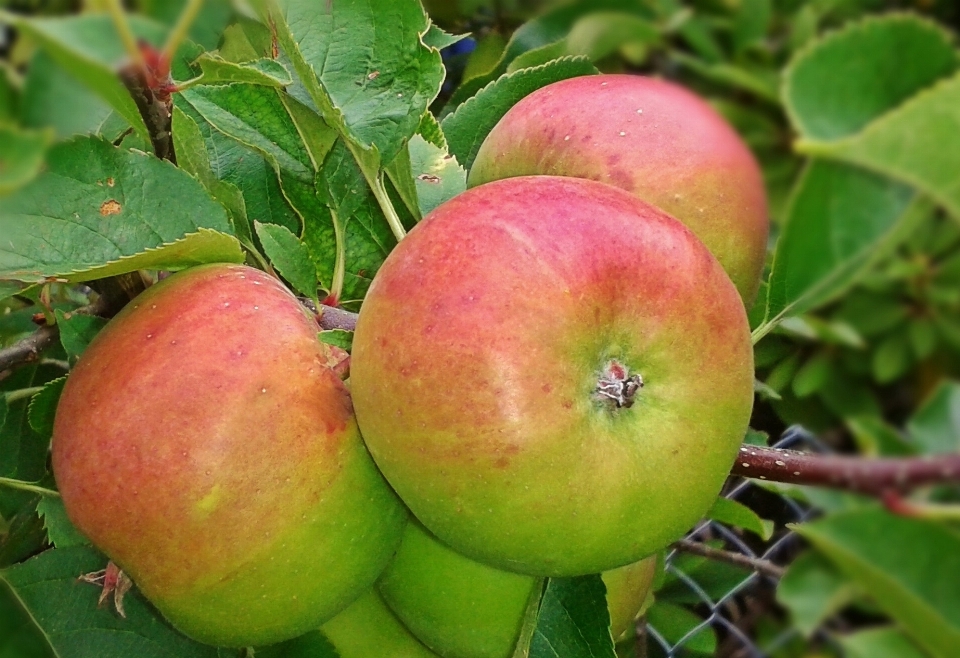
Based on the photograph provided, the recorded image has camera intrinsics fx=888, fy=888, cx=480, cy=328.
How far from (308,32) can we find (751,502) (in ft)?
2.59

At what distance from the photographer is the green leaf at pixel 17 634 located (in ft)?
1.64

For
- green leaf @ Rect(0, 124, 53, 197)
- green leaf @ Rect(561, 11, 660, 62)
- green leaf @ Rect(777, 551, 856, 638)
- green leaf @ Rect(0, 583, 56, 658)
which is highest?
green leaf @ Rect(561, 11, 660, 62)

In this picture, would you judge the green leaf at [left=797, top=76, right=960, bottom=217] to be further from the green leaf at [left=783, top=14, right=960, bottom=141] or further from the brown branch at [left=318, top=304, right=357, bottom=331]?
the brown branch at [left=318, top=304, right=357, bottom=331]

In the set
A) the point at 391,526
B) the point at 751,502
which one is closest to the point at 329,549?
the point at 391,526

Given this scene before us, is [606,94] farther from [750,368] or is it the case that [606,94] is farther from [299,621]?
[299,621]

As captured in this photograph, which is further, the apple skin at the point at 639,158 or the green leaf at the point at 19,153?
the apple skin at the point at 639,158

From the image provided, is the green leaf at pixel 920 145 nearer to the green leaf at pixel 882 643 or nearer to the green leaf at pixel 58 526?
the green leaf at pixel 882 643

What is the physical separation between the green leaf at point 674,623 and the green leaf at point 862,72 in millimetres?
1087

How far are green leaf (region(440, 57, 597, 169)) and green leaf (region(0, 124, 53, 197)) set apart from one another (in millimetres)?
567

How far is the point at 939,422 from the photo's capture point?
0.16 meters

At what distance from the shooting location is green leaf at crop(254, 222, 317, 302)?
63cm

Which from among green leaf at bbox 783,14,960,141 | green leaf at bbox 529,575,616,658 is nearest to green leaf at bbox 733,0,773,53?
green leaf at bbox 783,14,960,141

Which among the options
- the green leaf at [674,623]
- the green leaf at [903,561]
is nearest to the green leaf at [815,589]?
the green leaf at [903,561]

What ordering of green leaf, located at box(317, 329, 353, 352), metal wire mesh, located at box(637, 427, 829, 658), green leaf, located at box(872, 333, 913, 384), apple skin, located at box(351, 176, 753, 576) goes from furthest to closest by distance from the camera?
metal wire mesh, located at box(637, 427, 829, 658)
green leaf, located at box(317, 329, 353, 352)
apple skin, located at box(351, 176, 753, 576)
green leaf, located at box(872, 333, 913, 384)
